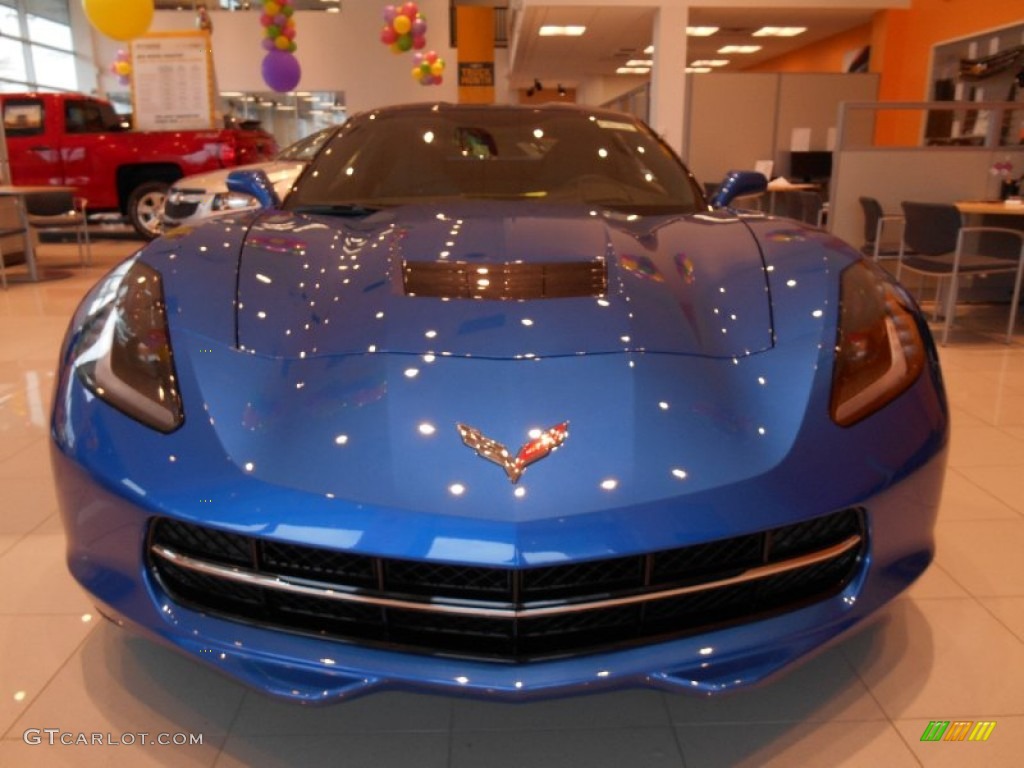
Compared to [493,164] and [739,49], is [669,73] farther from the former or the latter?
[493,164]

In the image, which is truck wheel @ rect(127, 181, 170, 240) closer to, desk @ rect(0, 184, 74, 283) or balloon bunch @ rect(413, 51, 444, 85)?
desk @ rect(0, 184, 74, 283)

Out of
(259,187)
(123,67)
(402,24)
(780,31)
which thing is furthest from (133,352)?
(123,67)

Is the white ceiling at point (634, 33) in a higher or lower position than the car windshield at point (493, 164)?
higher

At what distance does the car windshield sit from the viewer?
2.08 meters

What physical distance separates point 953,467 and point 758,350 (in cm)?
178

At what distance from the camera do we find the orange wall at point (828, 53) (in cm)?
1173

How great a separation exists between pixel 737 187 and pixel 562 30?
11.7m

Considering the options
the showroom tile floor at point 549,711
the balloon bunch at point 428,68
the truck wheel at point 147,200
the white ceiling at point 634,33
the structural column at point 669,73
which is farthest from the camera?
the balloon bunch at point 428,68

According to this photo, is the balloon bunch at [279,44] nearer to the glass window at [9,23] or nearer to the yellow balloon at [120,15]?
the yellow balloon at [120,15]

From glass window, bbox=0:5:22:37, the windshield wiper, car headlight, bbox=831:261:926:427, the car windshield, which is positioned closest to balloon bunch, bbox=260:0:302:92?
glass window, bbox=0:5:22:37

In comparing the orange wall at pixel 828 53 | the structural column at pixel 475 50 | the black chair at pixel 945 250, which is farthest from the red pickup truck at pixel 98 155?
the orange wall at pixel 828 53

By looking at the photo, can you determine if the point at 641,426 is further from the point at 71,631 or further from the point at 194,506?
the point at 71,631

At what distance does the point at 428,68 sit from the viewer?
47.9ft

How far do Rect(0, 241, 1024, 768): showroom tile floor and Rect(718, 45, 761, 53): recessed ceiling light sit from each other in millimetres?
14091
